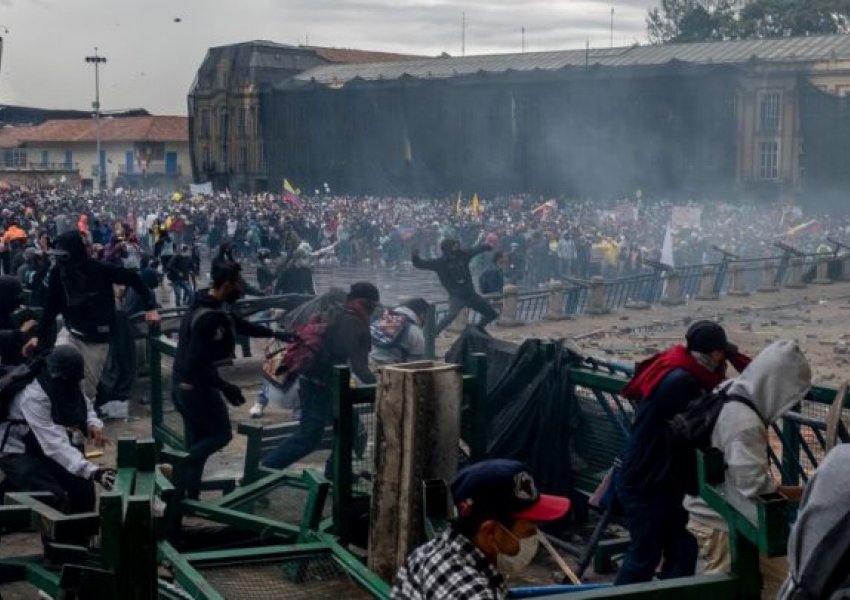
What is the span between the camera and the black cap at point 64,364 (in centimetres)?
699

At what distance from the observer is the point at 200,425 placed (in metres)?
7.97

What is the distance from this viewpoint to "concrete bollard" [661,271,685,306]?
76.6 feet

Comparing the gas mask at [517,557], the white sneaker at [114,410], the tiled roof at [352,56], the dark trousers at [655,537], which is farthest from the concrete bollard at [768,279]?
the tiled roof at [352,56]

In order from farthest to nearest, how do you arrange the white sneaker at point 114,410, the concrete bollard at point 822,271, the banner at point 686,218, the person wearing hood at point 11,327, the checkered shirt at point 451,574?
the banner at point 686,218 → the concrete bollard at point 822,271 → the white sneaker at point 114,410 → the person wearing hood at point 11,327 → the checkered shirt at point 451,574

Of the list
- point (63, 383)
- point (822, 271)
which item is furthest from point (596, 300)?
point (63, 383)

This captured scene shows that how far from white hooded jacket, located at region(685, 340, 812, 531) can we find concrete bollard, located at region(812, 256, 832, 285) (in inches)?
947

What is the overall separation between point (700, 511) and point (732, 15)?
73397 mm

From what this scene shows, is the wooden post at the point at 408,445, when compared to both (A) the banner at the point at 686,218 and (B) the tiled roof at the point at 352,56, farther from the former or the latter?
(B) the tiled roof at the point at 352,56

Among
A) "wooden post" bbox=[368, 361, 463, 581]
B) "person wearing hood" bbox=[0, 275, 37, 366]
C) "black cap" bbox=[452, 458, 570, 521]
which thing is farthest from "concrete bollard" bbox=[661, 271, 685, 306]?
"black cap" bbox=[452, 458, 570, 521]

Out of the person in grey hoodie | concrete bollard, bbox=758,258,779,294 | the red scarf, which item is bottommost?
concrete bollard, bbox=758,258,779,294

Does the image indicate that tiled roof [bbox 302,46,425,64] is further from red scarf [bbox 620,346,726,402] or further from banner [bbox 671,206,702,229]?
red scarf [bbox 620,346,726,402]

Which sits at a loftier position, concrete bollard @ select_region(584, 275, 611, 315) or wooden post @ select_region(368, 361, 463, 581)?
wooden post @ select_region(368, 361, 463, 581)

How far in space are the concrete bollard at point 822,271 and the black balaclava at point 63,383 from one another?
23221mm

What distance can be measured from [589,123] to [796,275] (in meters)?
24.4
